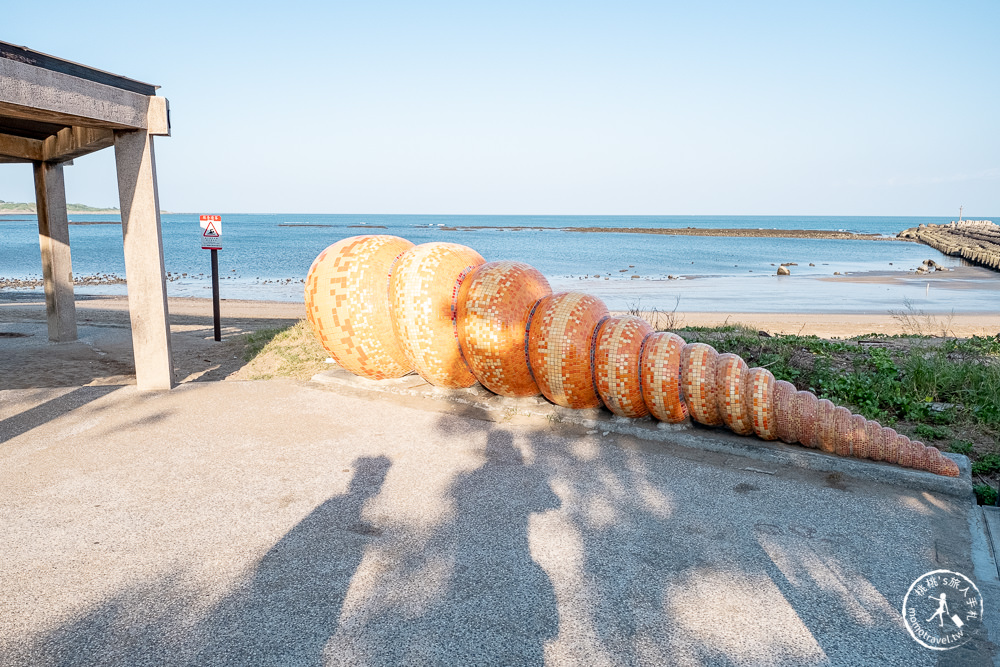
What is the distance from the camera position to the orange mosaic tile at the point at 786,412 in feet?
17.5

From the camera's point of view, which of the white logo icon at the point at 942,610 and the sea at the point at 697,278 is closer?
the white logo icon at the point at 942,610

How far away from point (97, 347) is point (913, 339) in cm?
1401

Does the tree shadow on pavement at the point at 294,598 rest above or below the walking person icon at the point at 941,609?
below

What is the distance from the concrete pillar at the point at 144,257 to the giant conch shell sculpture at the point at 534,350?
182cm

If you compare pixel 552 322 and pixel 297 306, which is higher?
pixel 552 322

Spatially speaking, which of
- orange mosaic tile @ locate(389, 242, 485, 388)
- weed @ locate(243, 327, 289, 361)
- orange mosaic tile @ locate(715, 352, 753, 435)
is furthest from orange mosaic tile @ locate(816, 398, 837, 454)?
weed @ locate(243, 327, 289, 361)

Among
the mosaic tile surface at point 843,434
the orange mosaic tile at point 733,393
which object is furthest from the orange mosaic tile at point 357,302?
the mosaic tile surface at point 843,434

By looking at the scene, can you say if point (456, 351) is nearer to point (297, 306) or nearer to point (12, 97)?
point (12, 97)

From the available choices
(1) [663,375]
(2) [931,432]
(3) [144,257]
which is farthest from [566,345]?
(3) [144,257]

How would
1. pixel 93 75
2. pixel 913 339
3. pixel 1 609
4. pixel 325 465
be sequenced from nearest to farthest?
pixel 1 609 < pixel 325 465 < pixel 93 75 < pixel 913 339

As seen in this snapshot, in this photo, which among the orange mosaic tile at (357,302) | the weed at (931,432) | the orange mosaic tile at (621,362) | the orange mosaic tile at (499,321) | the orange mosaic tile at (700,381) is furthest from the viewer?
the orange mosaic tile at (357,302)

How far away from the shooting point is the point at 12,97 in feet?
19.0

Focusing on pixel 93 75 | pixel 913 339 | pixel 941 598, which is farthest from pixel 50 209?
pixel 913 339

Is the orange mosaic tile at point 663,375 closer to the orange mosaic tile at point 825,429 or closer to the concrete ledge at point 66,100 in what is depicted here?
the orange mosaic tile at point 825,429
